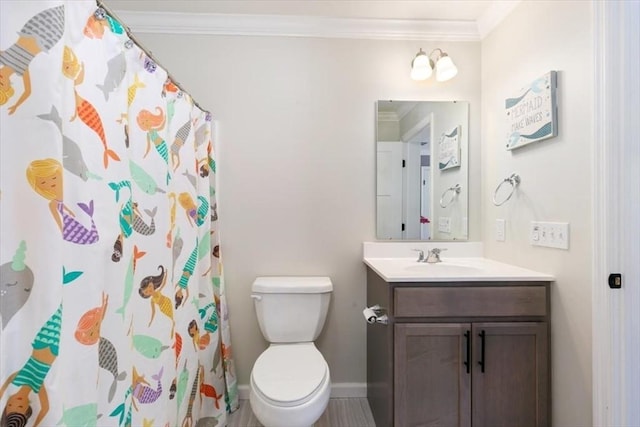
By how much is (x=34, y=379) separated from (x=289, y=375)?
38.9 inches

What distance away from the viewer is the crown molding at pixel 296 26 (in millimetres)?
1943

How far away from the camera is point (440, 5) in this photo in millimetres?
1854

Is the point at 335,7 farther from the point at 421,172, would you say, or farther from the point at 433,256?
the point at 433,256

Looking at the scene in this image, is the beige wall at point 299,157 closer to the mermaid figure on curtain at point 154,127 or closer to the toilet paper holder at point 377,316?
the toilet paper holder at point 377,316

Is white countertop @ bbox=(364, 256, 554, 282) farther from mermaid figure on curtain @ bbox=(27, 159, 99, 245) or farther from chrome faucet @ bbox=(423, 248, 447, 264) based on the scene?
mermaid figure on curtain @ bbox=(27, 159, 99, 245)

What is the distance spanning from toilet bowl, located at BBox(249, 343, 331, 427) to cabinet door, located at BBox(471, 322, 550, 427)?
0.69 metres

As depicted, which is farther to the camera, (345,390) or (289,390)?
(345,390)

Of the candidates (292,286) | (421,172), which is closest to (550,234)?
(421,172)

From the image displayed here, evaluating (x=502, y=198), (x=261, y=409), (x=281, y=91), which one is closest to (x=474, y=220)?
(x=502, y=198)

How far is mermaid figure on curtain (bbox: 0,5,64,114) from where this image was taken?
66cm

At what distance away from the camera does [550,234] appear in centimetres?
143

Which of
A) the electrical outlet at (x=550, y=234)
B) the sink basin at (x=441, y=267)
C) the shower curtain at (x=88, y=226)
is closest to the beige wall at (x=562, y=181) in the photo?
the electrical outlet at (x=550, y=234)

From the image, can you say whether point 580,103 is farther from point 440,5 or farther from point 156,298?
point 156,298

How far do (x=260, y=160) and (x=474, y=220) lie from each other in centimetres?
144
